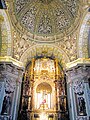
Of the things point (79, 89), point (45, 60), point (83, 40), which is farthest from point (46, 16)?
point (79, 89)

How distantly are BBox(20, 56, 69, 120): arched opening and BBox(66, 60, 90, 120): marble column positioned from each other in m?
1.03

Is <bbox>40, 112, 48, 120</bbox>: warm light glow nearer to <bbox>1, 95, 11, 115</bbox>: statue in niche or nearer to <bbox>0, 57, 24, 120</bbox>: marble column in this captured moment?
<bbox>0, 57, 24, 120</bbox>: marble column

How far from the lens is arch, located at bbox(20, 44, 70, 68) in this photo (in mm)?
15617

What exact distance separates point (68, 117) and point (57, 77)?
4.02m

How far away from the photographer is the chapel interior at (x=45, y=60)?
490 inches

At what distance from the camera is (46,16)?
55.5 ft

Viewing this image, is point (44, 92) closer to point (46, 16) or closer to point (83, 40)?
point (83, 40)

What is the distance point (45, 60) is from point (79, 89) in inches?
236

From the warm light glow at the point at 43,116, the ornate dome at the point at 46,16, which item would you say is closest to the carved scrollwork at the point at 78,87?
the warm light glow at the point at 43,116

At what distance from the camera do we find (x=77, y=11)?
14727mm

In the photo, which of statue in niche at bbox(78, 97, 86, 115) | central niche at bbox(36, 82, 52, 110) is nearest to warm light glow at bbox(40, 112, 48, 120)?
central niche at bbox(36, 82, 52, 110)

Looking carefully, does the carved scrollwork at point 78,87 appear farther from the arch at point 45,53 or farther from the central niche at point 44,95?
the arch at point 45,53

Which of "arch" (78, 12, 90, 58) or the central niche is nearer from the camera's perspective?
the central niche

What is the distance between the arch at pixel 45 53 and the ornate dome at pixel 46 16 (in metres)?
1.48
